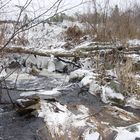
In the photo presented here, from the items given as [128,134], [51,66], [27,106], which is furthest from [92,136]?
[51,66]

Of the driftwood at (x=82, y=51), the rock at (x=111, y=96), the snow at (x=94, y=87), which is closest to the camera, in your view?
the rock at (x=111, y=96)

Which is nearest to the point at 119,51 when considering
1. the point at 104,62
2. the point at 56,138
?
the point at 104,62

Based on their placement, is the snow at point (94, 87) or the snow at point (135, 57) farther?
the snow at point (135, 57)

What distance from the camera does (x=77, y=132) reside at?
422cm

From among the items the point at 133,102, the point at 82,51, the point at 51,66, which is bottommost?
the point at 133,102

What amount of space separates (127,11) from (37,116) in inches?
250

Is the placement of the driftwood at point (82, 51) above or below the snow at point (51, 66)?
above

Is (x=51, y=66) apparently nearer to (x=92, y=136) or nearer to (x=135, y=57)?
(x=135, y=57)

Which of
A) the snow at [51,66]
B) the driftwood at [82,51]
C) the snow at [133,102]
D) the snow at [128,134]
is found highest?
the driftwood at [82,51]

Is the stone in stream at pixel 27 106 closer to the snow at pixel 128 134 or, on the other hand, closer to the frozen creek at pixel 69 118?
the frozen creek at pixel 69 118

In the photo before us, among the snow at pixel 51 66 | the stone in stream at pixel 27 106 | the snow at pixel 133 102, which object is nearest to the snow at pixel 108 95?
the snow at pixel 133 102

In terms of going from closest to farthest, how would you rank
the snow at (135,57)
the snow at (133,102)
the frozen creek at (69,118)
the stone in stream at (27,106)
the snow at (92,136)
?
the snow at (92,136)
the frozen creek at (69,118)
the stone in stream at (27,106)
the snow at (133,102)
the snow at (135,57)

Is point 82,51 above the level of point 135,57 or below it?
above

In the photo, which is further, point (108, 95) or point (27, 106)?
point (108, 95)
